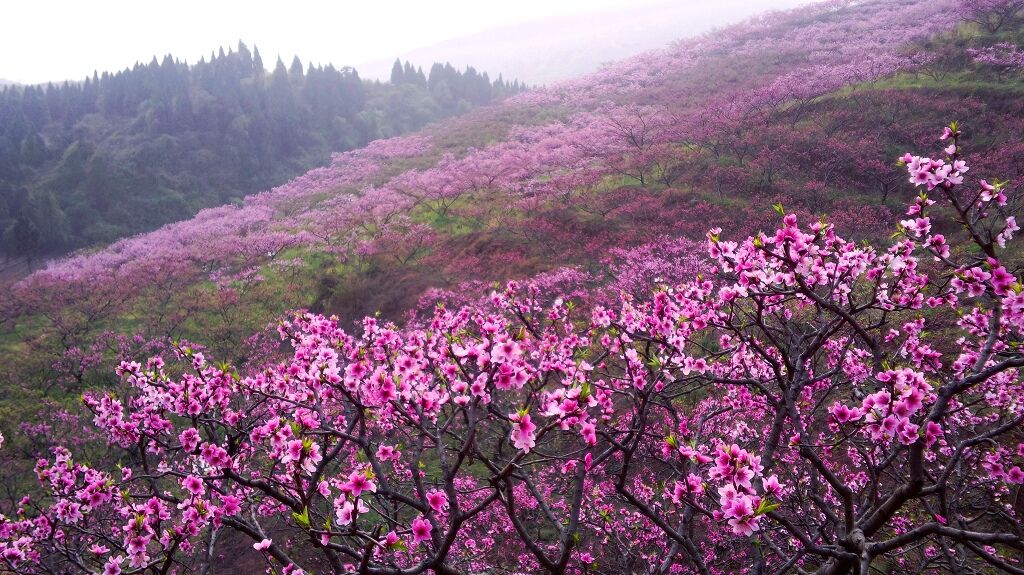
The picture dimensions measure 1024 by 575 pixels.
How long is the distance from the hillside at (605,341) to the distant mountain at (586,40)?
111362 millimetres

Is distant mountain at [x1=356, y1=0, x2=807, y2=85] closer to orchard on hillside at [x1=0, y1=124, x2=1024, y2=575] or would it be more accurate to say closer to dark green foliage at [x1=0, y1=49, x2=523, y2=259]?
dark green foliage at [x1=0, y1=49, x2=523, y2=259]

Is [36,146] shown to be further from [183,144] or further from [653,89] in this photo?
[653,89]

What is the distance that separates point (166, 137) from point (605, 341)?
48.7 m

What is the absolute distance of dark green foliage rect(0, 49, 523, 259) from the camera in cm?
3297

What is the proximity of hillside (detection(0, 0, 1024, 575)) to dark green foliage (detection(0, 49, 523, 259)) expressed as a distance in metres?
5.36

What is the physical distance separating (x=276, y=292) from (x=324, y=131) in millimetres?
35526

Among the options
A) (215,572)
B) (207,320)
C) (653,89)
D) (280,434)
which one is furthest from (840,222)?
(653,89)

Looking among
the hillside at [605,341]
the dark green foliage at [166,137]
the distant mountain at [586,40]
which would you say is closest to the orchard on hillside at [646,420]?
the hillside at [605,341]

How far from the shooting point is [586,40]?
553 feet

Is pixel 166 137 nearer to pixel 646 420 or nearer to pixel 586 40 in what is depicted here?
pixel 646 420

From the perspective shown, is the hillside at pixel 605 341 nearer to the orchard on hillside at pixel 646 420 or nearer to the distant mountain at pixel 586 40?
the orchard on hillside at pixel 646 420

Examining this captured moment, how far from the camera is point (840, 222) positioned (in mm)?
15406

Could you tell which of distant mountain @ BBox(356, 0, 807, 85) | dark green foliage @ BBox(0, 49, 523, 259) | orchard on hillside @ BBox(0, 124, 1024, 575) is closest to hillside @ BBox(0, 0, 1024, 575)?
orchard on hillside @ BBox(0, 124, 1024, 575)

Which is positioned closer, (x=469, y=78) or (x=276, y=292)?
(x=276, y=292)
